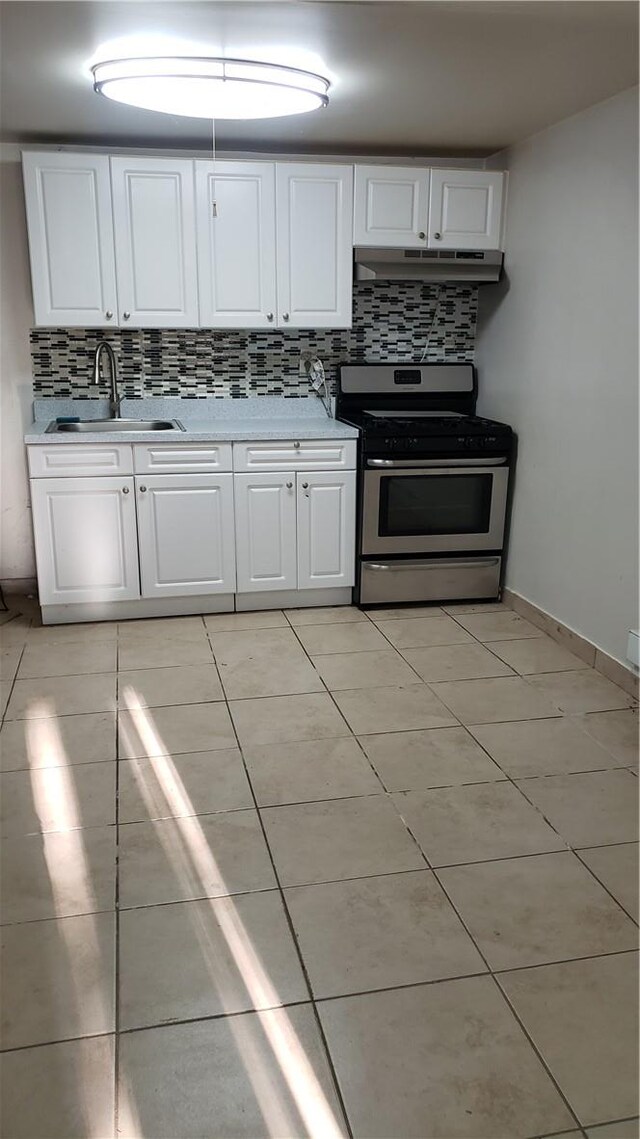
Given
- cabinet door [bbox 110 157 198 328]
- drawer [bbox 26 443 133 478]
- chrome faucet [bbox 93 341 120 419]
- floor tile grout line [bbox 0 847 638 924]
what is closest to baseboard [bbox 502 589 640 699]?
floor tile grout line [bbox 0 847 638 924]

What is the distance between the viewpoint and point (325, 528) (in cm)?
409

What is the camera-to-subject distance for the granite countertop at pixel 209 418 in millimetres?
3795

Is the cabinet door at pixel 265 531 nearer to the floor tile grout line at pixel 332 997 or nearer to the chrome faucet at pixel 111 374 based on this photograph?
the chrome faucet at pixel 111 374

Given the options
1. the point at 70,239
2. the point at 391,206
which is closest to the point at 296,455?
the point at 391,206

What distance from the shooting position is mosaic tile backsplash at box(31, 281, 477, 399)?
4.17m

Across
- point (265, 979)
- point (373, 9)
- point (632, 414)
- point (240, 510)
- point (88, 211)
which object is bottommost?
point (265, 979)

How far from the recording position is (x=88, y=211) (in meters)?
3.72

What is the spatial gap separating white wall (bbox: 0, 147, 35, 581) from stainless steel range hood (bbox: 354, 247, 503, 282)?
5.23ft

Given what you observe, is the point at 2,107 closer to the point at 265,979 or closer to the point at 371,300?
the point at 371,300

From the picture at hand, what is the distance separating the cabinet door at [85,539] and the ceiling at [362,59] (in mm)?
1535

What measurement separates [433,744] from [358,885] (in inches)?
31.3

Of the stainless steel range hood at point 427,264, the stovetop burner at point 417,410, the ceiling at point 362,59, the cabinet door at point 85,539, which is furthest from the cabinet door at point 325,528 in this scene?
the ceiling at point 362,59

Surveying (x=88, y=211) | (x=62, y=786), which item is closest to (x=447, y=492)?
(x=88, y=211)

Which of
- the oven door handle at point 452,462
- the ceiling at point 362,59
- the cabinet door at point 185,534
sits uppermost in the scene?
the ceiling at point 362,59
